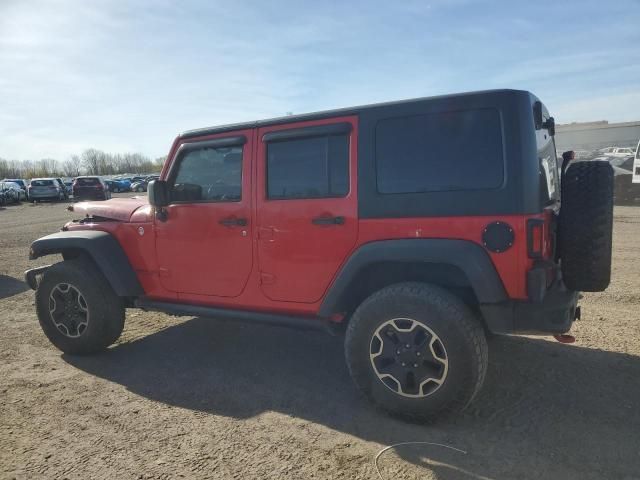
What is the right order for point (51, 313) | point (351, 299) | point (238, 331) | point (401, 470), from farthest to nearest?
point (238, 331)
point (51, 313)
point (351, 299)
point (401, 470)

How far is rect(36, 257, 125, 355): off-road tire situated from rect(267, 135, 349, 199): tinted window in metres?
1.88

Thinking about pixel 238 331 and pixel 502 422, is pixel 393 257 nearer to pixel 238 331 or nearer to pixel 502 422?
pixel 502 422

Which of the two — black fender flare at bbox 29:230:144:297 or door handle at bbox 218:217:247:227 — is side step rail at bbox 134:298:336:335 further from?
door handle at bbox 218:217:247:227

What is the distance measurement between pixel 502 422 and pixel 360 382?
924 mm

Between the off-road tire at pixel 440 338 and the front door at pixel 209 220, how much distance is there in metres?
1.11

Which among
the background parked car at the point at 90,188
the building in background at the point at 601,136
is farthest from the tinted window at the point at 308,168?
the building in background at the point at 601,136

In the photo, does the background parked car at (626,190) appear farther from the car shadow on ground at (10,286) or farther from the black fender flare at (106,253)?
the car shadow on ground at (10,286)

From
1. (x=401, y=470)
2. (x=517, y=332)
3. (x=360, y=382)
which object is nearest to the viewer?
(x=401, y=470)

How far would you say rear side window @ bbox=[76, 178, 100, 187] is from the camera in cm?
2777

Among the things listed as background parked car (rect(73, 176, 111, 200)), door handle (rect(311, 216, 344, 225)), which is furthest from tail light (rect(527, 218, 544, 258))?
background parked car (rect(73, 176, 111, 200))

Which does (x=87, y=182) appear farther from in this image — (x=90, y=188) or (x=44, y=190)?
(x=44, y=190)

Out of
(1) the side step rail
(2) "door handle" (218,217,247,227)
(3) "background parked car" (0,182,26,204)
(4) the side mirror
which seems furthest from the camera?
(3) "background parked car" (0,182,26,204)

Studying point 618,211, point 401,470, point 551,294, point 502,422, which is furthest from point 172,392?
point 618,211

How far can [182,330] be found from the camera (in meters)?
5.18
